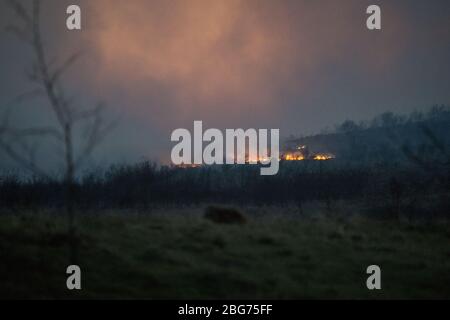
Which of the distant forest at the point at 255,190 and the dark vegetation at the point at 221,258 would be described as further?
the distant forest at the point at 255,190

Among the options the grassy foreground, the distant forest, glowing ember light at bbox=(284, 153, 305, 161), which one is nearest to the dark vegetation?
the grassy foreground

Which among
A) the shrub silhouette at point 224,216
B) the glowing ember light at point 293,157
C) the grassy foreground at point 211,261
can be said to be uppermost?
the glowing ember light at point 293,157

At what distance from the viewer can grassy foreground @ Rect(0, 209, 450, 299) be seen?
36.7ft

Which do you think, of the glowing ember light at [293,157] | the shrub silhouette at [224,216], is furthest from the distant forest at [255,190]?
the glowing ember light at [293,157]

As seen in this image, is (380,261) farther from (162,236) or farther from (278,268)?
(162,236)

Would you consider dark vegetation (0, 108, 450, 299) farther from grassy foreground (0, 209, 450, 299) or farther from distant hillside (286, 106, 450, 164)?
distant hillside (286, 106, 450, 164)

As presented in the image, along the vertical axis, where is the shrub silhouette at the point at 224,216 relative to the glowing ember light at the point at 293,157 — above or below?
below

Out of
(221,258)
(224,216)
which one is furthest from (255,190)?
(221,258)

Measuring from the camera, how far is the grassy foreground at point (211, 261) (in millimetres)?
11180

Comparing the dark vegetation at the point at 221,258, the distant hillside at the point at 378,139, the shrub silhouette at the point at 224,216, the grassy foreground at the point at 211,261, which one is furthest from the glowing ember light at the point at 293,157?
the grassy foreground at the point at 211,261

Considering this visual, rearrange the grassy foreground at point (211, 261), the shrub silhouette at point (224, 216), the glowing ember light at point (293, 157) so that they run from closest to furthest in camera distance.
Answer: the grassy foreground at point (211, 261) → the shrub silhouette at point (224, 216) → the glowing ember light at point (293, 157)

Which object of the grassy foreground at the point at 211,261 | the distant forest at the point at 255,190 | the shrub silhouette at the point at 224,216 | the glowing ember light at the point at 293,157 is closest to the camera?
the grassy foreground at the point at 211,261

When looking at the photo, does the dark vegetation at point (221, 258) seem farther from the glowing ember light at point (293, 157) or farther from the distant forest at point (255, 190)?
the glowing ember light at point (293, 157)

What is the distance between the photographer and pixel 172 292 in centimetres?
1088
